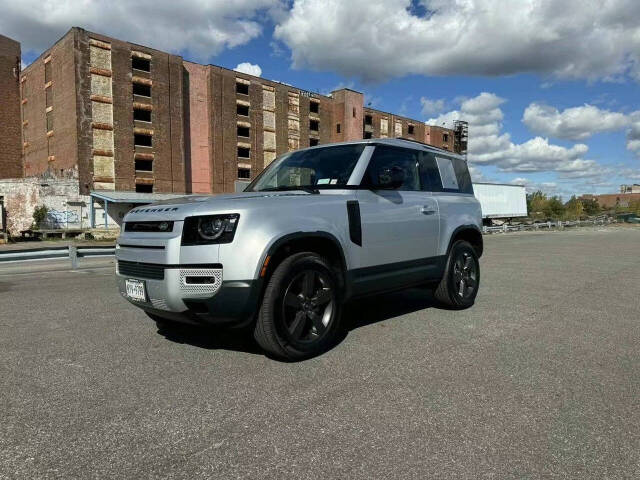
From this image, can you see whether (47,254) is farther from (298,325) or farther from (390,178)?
(390,178)

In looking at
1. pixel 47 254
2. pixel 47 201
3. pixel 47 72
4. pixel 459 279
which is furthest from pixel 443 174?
pixel 47 72

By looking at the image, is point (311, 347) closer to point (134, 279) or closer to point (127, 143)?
point (134, 279)

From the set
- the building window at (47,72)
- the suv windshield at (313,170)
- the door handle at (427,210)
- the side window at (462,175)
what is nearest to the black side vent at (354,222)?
the suv windshield at (313,170)

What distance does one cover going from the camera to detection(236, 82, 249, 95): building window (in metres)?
45.8

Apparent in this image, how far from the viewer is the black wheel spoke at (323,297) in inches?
158

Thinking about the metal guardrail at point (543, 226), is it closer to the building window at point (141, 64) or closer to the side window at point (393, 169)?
the building window at point (141, 64)

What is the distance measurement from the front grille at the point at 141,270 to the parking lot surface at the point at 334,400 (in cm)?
72

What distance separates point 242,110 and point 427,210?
144 ft

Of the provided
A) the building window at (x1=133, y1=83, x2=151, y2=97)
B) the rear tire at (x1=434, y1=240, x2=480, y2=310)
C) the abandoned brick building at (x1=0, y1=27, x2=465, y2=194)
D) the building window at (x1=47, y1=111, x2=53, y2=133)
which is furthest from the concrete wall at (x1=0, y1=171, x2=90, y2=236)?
the rear tire at (x1=434, y1=240, x2=480, y2=310)

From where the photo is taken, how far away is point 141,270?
12.7 ft

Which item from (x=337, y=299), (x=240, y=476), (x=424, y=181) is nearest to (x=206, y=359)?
(x=337, y=299)

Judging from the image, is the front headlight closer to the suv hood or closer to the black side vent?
the suv hood

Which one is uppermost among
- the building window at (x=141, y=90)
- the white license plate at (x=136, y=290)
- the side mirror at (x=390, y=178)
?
the building window at (x=141, y=90)

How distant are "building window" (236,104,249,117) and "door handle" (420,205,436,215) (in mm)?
43316
